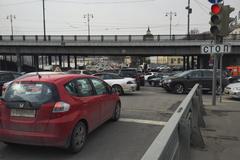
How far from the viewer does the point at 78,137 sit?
4.95m

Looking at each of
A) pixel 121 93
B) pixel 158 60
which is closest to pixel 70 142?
pixel 121 93

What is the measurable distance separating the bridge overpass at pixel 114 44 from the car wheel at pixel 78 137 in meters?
32.0

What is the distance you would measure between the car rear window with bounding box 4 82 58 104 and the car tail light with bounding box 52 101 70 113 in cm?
13

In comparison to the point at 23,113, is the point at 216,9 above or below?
above

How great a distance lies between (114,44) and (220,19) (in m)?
29.0

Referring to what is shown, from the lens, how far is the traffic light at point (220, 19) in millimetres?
8836

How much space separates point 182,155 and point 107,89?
3547 millimetres

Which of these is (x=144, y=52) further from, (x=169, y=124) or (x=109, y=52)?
(x=169, y=124)

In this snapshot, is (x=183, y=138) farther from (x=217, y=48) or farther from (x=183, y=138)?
(x=217, y=48)

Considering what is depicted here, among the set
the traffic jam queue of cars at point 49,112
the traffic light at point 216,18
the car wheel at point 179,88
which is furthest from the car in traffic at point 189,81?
the traffic jam queue of cars at point 49,112

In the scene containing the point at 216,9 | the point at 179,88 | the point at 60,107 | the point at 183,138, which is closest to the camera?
the point at 183,138

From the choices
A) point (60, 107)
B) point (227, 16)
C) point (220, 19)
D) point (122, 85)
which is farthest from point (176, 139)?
point (122, 85)

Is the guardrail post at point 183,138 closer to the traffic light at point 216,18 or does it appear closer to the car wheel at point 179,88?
the traffic light at point 216,18

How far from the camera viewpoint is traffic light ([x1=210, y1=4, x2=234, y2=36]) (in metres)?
8.84
